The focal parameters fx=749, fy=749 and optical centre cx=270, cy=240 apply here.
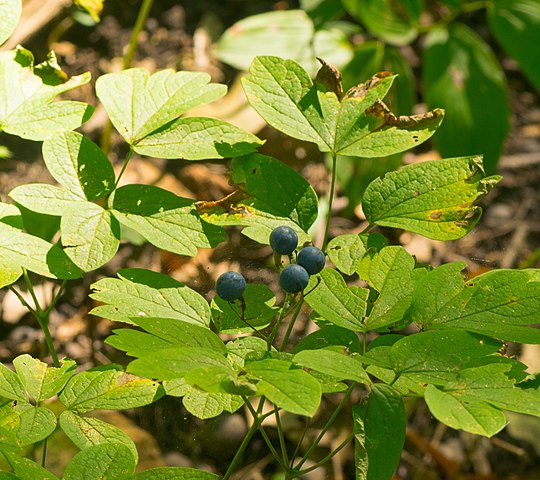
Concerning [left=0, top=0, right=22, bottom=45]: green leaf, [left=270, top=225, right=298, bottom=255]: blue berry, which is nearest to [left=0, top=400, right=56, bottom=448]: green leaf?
[left=270, top=225, right=298, bottom=255]: blue berry

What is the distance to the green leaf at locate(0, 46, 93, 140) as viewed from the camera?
1142mm

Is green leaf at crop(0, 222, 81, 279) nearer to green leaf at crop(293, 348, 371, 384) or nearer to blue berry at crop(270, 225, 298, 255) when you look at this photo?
blue berry at crop(270, 225, 298, 255)

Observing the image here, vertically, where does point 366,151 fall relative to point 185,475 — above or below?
above

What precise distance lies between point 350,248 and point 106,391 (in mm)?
382

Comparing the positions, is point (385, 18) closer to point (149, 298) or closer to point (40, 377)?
point (149, 298)

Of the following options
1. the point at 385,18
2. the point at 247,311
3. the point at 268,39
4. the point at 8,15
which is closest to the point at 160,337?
the point at 247,311

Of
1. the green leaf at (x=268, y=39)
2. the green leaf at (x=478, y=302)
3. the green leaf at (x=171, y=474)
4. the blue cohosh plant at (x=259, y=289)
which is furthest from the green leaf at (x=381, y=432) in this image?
the green leaf at (x=268, y=39)

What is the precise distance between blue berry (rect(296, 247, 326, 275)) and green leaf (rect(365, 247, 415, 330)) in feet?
0.24

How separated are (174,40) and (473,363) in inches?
96.8

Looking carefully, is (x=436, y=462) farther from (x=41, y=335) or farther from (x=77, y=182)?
(x=77, y=182)

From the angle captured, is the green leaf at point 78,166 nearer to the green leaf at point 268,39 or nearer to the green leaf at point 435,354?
the green leaf at point 435,354

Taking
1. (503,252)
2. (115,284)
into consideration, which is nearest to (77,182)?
(115,284)

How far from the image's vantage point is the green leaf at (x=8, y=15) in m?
1.17

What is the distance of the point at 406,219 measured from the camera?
1060 mm
